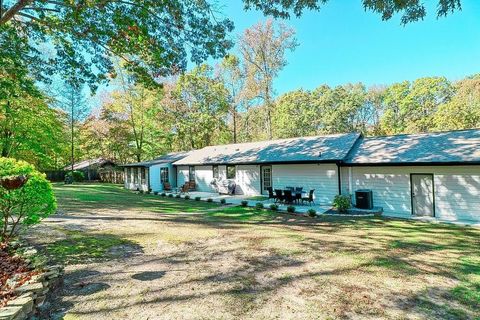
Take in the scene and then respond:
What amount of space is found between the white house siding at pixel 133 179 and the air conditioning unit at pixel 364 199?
17.8m

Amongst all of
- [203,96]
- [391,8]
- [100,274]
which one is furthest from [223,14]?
[203,96]

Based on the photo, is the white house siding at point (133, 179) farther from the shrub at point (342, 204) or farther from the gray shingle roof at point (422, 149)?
the gray shingle roof at point (422, 149)

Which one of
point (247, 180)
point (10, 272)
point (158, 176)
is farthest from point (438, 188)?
point (158, 176)

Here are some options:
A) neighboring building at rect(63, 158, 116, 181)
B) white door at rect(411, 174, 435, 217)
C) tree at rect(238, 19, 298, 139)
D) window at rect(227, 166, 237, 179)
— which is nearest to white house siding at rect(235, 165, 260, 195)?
window at rect(227, 166, 237, 179)

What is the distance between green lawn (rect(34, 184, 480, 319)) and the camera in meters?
3.92

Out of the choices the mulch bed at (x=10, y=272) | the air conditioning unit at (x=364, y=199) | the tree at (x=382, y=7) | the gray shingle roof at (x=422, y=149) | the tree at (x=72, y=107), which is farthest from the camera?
the tree at (x=72, y=107)

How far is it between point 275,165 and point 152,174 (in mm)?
11987

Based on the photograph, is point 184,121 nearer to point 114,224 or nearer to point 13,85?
point 13,85

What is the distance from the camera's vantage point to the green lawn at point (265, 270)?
392 cm

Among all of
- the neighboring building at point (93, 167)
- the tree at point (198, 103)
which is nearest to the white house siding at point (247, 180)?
the tree at point (198, 103)

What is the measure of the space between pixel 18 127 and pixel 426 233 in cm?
2664

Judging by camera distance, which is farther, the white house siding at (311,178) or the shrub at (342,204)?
the white house siding at (311,178)

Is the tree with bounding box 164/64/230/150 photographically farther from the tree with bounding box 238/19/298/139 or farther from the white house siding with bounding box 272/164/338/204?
the white house siding with bounding box 272/164/338/204

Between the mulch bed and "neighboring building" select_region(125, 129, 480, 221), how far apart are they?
42.9ft
